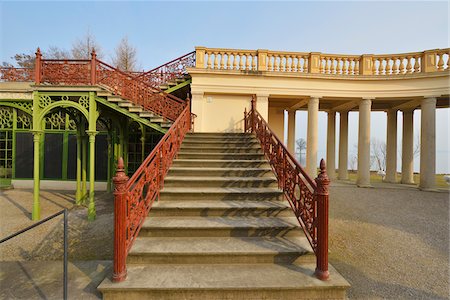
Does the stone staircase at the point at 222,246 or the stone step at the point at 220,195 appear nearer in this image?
the stone staircase at the point at 222,246

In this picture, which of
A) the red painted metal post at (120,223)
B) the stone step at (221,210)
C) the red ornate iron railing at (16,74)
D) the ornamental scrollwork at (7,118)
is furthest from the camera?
the ornamental scrollwork at (7,118)

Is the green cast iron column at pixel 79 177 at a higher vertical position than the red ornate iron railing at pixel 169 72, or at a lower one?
lower

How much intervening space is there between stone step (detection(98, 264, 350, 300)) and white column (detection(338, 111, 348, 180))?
1124 centimetres

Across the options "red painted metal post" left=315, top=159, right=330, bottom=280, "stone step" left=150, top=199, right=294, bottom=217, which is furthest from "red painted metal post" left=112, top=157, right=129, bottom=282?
"red painted metal post" left=315, top=159, right=330, bottom=280

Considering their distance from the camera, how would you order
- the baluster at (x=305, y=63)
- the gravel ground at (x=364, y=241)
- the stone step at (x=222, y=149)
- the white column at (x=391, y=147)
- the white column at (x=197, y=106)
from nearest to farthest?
the gravel ground at (x=364, y=241)
the stone step at (x=222, y=149)
the white column at (x=197, y=106)
the baluster at (x=305, y=63)
the white column at (x=391, y=147)

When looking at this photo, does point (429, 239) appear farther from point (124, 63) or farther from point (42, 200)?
point (124, 63)

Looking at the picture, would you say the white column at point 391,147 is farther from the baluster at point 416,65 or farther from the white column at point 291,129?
the white column at point 291,129

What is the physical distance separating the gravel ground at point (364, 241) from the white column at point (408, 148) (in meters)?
3.52

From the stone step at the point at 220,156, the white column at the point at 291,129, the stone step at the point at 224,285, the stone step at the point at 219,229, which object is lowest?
the stone step at the point at 224,285

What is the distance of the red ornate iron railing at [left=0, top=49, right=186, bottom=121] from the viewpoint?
710 centimetres

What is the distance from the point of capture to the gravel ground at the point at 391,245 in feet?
10.7

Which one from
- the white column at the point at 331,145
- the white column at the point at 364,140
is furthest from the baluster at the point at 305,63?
the white column at the point at 331,145

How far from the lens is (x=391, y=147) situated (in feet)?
40.4

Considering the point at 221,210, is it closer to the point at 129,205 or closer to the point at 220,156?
the point at 129,205
